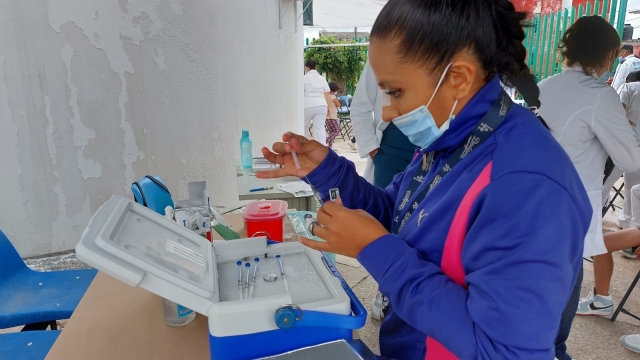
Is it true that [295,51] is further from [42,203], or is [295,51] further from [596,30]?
[596,30]

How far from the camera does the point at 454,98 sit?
80 centimetres

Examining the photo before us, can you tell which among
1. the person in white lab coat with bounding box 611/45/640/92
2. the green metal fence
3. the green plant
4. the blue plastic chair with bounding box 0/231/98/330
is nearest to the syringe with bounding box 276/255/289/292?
the blue plastic chair with bounding box 0/231/98/330

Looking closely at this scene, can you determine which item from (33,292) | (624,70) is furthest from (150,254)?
(624,70)

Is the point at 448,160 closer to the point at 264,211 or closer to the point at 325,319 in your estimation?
the point at 325,319

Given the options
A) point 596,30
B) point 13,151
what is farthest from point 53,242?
point 596,30

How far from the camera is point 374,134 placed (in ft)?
8.64

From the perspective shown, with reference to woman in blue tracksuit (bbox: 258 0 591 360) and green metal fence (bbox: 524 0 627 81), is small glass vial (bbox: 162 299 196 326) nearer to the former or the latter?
woman in blue tracksuit (bbox: 258 0 591 360)

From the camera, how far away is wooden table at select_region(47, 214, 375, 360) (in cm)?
101

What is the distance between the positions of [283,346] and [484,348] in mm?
364

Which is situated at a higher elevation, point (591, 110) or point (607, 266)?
point (591, 110)

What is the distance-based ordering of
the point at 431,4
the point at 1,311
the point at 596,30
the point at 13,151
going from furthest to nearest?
the point at 13,151 < the point at 596,30 < the point at 1,311 < the point at 431,4

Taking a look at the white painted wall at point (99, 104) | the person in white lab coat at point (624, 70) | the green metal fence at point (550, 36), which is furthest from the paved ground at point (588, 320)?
the person in white lab coat at point (624, 70)

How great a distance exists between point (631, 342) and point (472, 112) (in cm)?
238

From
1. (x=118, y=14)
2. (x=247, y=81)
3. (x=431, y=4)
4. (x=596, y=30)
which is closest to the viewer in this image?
(x=431, y=4)
